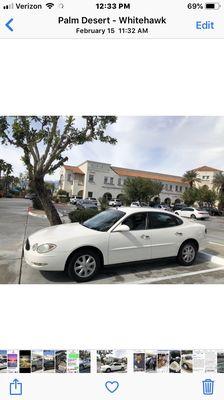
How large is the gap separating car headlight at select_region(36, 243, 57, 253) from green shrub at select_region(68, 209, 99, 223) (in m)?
3.69

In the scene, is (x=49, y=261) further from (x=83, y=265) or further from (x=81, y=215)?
(x=81, y=215)

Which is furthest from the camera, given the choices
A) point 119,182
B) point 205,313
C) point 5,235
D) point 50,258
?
point 5,235

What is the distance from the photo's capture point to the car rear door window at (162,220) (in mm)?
4678

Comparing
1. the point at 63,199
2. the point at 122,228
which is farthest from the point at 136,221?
the point at 63,199

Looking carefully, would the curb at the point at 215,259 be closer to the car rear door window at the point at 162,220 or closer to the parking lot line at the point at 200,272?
the parking lot line at the point at 200,272

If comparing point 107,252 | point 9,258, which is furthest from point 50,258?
point 9,258

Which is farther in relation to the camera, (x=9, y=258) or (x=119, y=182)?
(x=119, y=182)

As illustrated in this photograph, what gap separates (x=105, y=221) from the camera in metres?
4.55

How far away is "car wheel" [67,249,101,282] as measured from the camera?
3875mm
